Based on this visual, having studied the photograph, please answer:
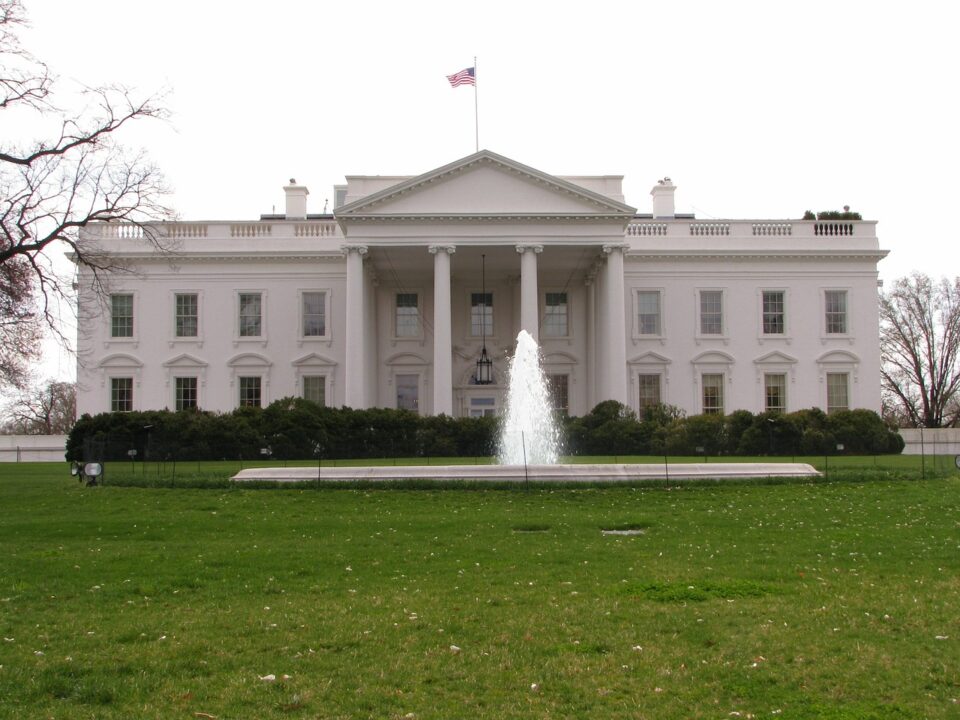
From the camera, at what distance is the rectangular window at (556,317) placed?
46844 mm

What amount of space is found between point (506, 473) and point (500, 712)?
16670 millimetres

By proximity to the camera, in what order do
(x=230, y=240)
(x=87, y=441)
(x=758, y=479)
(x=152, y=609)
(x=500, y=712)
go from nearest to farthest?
1. (x=500, y=712)
2. (x=152, y=609)
3. (x=758, y=479)
4. (x=87, y=441)
5. (x=230, y=240)

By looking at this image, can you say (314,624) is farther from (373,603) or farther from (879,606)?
(879,606)

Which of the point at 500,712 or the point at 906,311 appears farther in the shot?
the point at 906,311

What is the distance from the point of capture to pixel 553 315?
47156 millimetres

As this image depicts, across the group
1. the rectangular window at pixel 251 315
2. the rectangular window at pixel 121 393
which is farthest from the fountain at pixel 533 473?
the rectangular window at pixel 121 393

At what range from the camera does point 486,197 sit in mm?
40781

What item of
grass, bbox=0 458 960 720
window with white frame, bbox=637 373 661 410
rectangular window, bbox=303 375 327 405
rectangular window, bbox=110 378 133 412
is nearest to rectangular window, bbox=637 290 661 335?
window with white frame, bbox=637 373 661 410

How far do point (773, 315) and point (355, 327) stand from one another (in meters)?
19.5

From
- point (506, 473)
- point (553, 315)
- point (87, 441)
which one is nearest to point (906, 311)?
point (553, 315)

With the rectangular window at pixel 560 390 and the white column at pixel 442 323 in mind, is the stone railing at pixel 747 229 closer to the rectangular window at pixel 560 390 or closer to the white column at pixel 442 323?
the rectangular window at pixel 560 390

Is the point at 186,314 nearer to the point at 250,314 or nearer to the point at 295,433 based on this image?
the point at 250,314

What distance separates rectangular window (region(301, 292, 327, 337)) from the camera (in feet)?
150

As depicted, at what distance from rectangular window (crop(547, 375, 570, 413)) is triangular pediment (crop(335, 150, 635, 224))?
29.0 ft
